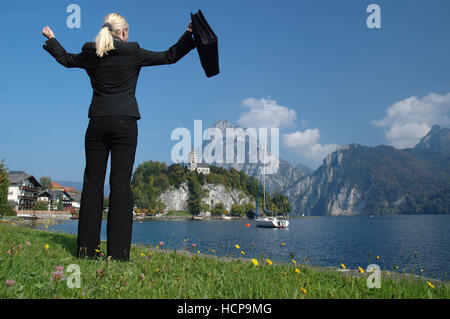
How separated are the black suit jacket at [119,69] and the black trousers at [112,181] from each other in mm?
144

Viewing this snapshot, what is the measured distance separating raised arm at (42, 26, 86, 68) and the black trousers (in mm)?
751

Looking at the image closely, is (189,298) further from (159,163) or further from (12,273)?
(159,163)

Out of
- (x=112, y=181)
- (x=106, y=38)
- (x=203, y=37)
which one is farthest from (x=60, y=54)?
(x=203, y=37)

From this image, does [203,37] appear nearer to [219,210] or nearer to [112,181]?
[112,181]

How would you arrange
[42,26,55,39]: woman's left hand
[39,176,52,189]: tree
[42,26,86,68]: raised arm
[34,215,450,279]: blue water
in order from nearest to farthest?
[42,26,86,68]: raised arm < [42,26,55,39]: woman's left hand < [34,215,450,279]: blue water < [39,176,52,189]: tree

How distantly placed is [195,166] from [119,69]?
17582 centimetres

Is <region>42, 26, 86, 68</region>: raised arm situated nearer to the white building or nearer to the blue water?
the blue water

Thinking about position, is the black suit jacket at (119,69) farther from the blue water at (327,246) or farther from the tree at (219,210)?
the tree at (219,210)

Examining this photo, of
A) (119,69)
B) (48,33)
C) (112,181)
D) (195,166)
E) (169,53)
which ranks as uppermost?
(195,166)

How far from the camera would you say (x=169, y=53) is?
3.77 m

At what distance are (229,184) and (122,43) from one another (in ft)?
549

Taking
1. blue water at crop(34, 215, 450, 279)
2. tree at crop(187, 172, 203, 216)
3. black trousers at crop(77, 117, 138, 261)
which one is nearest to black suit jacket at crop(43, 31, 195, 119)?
black trousers at crop(77, 117, 138, 261)

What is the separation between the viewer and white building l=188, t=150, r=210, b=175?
17712cm

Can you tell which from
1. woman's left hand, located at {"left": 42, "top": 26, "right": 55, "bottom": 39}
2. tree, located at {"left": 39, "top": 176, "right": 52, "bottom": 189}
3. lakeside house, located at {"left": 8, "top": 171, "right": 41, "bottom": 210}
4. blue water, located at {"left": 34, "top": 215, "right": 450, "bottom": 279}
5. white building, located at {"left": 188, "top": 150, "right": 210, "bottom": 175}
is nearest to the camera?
woman's left hand, located at {"left": 42, "top": 26, "right": 55, "bottom": 39}
